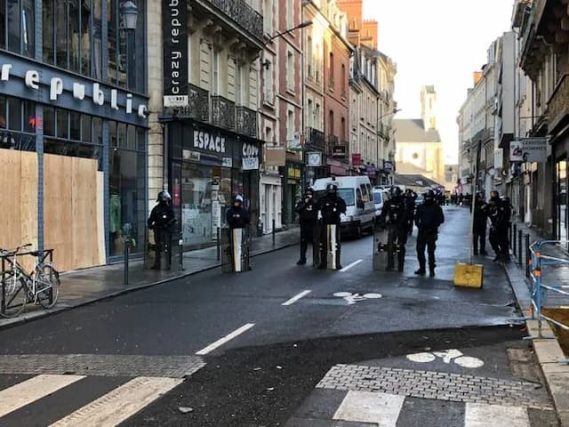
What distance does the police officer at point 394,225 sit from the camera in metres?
14.4

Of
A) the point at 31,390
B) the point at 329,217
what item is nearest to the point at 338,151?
the point at 329,217

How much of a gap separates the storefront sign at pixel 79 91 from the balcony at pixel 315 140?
1898 cm

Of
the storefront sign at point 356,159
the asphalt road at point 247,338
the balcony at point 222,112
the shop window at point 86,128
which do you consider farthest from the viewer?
the storefront sign at point 356,159

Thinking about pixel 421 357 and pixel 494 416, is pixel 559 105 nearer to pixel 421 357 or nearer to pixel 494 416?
pixel 421 357

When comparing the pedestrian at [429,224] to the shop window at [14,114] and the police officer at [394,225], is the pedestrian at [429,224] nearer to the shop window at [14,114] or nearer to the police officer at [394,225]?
the police officer at [394,225]

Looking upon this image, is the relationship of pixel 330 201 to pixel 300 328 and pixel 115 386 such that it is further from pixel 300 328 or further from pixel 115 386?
pixel 115 386

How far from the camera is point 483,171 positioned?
78.5 metres

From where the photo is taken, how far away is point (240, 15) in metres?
25.0

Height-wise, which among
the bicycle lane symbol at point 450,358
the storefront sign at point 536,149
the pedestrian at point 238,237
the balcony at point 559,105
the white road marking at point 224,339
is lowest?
the white road marking at point 224,339

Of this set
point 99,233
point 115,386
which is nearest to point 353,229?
point 99,233

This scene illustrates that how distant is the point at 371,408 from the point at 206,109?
17.7m

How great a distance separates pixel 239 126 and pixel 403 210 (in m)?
11.9

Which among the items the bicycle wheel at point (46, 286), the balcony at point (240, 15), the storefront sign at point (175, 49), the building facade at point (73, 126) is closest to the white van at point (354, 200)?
the balcony at point (240, 15)

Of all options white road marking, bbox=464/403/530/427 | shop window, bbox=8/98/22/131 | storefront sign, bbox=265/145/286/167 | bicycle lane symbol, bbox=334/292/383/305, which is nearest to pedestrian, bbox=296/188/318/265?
bicycle lane symbol, bbox=334/292/383/305
